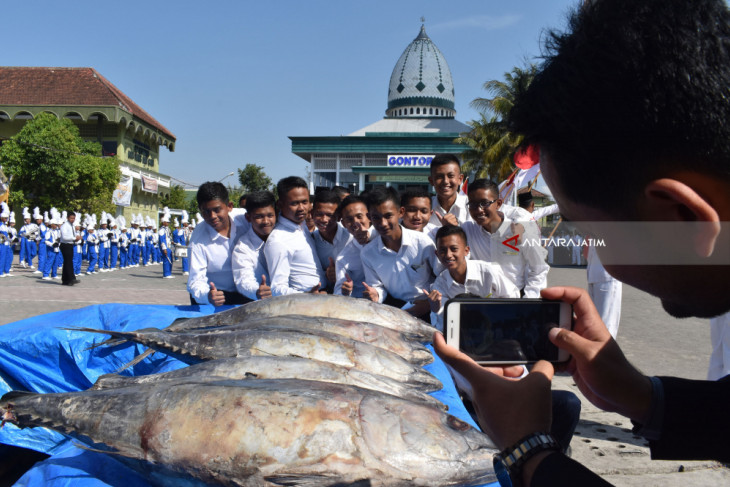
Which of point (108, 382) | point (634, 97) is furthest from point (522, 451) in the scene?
point (108, 382)

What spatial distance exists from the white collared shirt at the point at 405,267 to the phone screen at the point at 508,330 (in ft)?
9.07

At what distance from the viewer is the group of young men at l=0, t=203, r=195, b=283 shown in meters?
15.0

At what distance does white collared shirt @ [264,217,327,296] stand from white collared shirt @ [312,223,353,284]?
0.80 feet

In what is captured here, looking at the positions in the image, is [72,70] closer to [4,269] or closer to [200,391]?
[4,269]

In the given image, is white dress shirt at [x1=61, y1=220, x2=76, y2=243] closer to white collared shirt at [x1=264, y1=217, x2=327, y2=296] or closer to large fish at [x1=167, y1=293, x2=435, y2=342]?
white collared shirt at [x1=264, y1=217, x2=327, y2=296]

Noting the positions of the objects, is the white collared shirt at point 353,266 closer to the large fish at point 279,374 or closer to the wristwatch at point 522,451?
the large fish at point 279,374

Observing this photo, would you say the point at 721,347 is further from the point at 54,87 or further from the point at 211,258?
the point at 54,87

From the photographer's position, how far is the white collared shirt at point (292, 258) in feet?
14.9

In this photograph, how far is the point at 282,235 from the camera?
4648 millimetres

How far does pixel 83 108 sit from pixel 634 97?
1589 inches

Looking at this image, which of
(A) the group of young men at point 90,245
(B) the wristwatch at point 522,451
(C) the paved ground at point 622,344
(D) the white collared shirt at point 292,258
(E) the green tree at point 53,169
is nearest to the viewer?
(B) the wristwatch at point 522,451

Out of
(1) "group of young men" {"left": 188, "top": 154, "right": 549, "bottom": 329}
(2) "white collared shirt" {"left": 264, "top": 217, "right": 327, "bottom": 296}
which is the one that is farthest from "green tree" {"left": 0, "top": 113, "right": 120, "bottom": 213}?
(2) "white collared shirt" {"left": 264, "top": 217, "right": 327, "bottom": 296}

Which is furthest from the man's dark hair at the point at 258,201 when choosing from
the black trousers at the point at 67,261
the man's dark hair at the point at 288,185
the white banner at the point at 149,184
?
the white banner at the point at 149,184

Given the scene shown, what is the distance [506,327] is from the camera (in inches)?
55.7
